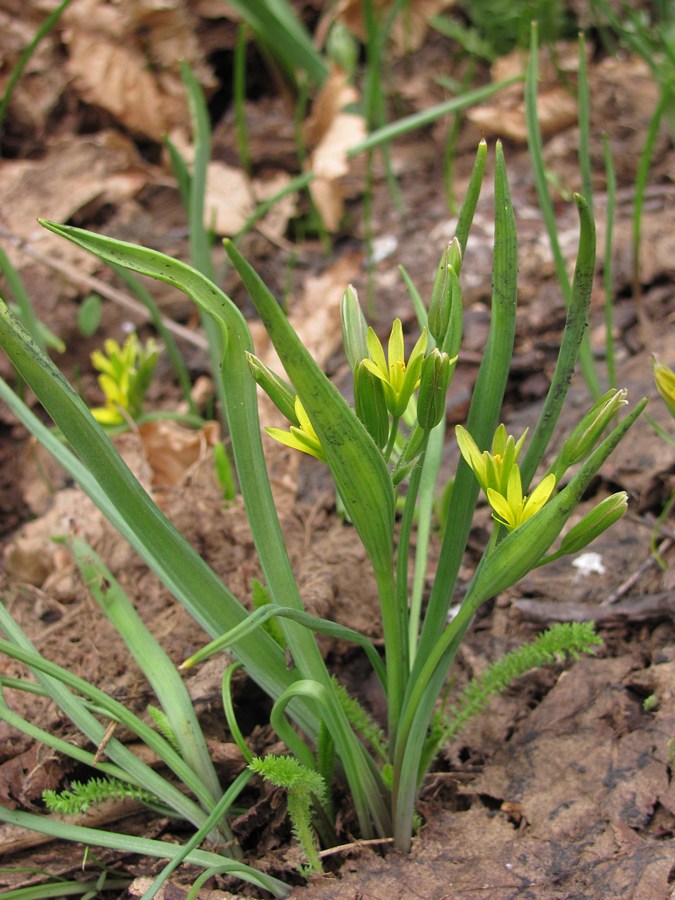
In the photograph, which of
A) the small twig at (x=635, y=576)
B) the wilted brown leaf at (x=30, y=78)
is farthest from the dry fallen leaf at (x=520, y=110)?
the small twig at (x=635, y=576)

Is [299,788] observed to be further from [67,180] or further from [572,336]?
[67,180]

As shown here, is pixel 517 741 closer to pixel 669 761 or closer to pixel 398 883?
pixel 669 761

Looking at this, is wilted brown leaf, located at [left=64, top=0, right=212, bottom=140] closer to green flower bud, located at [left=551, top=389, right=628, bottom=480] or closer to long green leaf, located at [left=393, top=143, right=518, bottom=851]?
long green leaf, located at [left=393, top=143, right=518, bottom=851]

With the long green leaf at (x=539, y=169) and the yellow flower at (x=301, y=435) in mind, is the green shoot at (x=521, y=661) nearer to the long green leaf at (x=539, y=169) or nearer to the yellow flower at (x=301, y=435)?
the yellow flower at (x=301, y=435)

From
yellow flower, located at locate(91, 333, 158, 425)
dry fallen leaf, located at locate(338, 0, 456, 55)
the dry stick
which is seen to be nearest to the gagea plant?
yellow flower, located at locate(91, 333, 158, 425)

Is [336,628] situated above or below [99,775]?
above

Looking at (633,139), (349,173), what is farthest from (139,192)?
(633,139)

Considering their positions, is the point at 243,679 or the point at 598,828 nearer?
the point at 598,828
